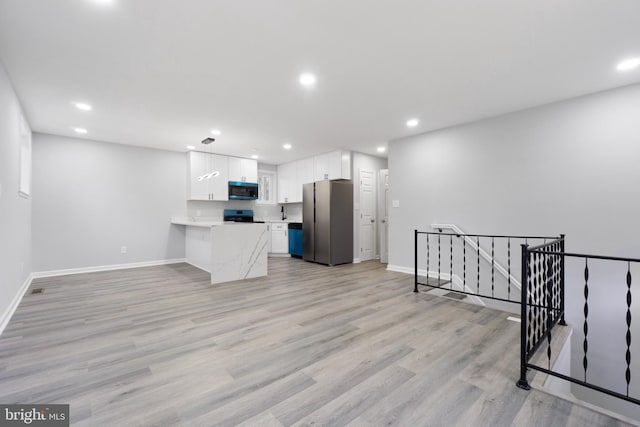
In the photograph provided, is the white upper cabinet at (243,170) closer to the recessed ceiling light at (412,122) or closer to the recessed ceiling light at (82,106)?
the recessed ceiling light at (82,106)

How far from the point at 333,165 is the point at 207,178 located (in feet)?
9.33

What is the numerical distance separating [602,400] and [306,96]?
496 cm

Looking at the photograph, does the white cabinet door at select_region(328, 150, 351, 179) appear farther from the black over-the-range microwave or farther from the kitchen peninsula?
the kitchen peninsula

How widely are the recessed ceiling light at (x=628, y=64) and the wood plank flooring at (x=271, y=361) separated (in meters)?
2.80

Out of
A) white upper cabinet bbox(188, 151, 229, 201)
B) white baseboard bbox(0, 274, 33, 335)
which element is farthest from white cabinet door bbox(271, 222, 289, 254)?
white baseboard bbox(0, 274, 33, 335)

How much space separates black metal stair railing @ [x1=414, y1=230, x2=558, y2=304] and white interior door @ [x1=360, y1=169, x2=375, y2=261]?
5.62ft

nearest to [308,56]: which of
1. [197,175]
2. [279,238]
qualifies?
[197,175]

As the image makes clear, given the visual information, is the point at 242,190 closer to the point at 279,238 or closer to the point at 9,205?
the point at 279,238

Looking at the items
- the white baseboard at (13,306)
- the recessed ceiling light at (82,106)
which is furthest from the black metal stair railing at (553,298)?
the recessed ceiling light at (82,106)

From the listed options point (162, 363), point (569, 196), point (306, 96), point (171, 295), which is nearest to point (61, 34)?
point (306, 96)

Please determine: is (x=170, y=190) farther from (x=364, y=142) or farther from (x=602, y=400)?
(x=602, y=400)

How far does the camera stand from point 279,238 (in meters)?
7.40

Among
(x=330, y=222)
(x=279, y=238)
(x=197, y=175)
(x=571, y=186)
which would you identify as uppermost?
(x=197, y=175)

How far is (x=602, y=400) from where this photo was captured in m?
3.15
